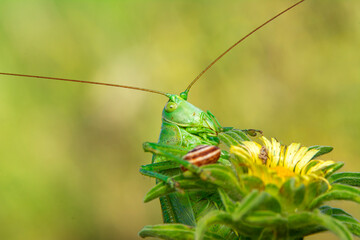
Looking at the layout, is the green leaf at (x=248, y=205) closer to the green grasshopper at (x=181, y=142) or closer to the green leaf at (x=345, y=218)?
the green leaf at (x=345, y=218)

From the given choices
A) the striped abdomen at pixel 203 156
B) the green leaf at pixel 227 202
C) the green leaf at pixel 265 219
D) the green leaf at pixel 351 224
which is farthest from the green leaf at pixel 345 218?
the striped abdomen at pixel 203 156

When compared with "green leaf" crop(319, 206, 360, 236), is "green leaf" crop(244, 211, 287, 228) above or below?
below

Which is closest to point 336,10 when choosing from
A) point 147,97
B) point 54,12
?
point 147,97

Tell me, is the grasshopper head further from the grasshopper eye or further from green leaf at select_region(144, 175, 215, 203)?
green leaf at select_region(144, 175, 215, 203)

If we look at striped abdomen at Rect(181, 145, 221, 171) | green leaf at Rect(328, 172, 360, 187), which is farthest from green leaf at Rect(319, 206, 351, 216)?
striped abdomen at Rect(181, 145, 221, 171)

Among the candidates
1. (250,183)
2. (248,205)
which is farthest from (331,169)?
(248,205)

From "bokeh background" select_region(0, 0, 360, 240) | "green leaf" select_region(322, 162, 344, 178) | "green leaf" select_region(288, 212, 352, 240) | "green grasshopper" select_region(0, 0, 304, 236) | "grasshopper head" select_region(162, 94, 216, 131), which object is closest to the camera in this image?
"green leaf" select_region(288, 212, 352, 240)

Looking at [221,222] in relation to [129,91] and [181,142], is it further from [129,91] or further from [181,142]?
[129,91]
